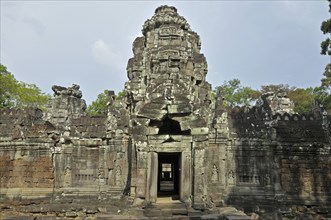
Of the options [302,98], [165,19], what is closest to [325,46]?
[165,19]

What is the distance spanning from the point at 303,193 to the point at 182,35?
263 inches

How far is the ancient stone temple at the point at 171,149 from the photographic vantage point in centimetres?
961

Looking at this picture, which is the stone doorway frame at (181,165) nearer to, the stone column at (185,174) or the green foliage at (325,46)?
the stone column at (185,174)

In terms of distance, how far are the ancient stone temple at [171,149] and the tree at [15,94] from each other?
41.1ft

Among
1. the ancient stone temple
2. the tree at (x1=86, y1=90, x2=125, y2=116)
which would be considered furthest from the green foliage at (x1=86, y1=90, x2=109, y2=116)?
the ancient stone temple

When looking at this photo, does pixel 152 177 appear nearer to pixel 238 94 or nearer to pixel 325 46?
pixel 325 46

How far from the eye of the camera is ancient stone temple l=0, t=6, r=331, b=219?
31.5 ft

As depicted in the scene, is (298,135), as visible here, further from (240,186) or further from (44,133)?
(44,133)

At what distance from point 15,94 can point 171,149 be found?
19268mm

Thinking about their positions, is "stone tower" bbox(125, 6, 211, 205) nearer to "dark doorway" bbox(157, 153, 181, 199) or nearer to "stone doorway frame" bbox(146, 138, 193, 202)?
"stone doorway frame" bbox(146, 138, 193, 202)

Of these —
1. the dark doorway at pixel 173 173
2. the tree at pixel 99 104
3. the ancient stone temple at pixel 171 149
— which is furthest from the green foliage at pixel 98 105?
the ancient stone temple at pixel 171 149

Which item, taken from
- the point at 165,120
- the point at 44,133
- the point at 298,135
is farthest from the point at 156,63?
the point at 298,135

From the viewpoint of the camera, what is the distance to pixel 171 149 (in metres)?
8.59

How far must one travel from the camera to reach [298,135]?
34.5ft
